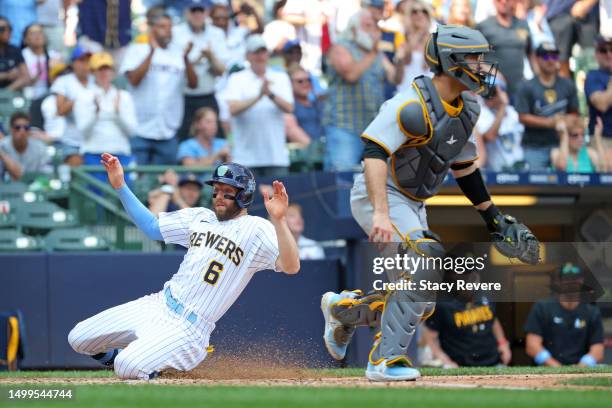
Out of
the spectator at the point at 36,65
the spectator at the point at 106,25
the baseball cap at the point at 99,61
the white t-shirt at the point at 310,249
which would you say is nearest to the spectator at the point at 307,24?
the spectator at the point at 106,25

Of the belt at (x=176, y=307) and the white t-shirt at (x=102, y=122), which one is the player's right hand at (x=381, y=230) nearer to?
the belt at (x=176, y=307)

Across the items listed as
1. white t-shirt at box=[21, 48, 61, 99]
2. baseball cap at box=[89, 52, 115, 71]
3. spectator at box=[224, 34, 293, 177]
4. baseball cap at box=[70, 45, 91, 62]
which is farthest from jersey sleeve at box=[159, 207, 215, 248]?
white t-shirt at box=[21, 48, 61, 99]

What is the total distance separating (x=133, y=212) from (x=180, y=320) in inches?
29.2

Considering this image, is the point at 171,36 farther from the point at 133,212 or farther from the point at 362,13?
the point at 133,212

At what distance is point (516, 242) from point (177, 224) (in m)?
2.11

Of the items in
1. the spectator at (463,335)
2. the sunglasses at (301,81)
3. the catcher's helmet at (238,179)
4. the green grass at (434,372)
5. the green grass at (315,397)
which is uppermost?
the sunglasses at (301,81)

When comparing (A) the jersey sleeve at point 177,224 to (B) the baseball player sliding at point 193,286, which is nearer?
(B) the baseball player sliding at point 193,286

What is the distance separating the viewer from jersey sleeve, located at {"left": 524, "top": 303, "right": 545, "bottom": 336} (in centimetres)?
1041

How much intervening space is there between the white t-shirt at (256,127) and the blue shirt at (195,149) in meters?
0.23

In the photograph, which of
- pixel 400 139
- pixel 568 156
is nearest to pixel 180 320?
pixel 400 139

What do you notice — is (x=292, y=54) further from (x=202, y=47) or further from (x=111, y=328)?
(x=111, y=328)

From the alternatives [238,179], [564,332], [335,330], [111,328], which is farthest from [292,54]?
[111,328]

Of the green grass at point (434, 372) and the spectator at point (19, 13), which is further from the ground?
the spectator at point (19, 13)

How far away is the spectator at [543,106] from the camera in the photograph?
12070mm
